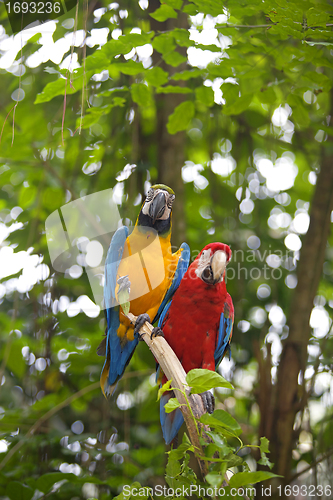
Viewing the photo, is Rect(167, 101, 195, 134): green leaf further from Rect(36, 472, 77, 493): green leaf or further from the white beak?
Rect(36, 472, 77, 493): green leaf

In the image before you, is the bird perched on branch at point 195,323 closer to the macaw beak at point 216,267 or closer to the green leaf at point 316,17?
the macaw beak at point 216,267

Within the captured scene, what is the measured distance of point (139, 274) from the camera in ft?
4.06

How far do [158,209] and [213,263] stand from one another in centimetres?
29

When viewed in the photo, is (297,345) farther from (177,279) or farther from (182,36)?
(182,36)

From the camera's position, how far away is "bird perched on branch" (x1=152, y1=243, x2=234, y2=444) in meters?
1.15

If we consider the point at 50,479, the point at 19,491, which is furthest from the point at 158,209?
the point at 19,491

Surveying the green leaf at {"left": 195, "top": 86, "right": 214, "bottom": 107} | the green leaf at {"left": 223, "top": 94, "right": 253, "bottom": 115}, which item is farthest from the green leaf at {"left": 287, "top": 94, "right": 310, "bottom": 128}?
the green leaf at {"left": 195, "top": 86, "right": 214, "bottom": 107}

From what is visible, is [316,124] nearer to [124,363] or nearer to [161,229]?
[161,229]

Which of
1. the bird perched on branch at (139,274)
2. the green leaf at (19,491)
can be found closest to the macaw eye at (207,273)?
the bird perched on branch at (139,274)

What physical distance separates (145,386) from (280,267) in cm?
128

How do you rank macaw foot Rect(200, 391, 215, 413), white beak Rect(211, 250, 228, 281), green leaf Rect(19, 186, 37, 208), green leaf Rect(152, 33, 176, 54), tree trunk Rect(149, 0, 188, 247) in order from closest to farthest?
white beak Rect(211, 250, 228, 281)
macaw foot Rect(200, 391, 215, 413)
green leaf Rect(152, 33, 176, 54)
tree trunk Rect(149, 0, 188, 247)
green leaf Rect(19, 186, 37, 208)

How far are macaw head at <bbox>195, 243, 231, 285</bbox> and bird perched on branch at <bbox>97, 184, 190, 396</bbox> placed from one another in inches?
7.5

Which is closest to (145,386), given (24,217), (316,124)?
(24,217)

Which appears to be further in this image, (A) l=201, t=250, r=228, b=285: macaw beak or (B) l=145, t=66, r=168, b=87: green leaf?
(B) l=145, t=66, r=168, b=87: green leaf
